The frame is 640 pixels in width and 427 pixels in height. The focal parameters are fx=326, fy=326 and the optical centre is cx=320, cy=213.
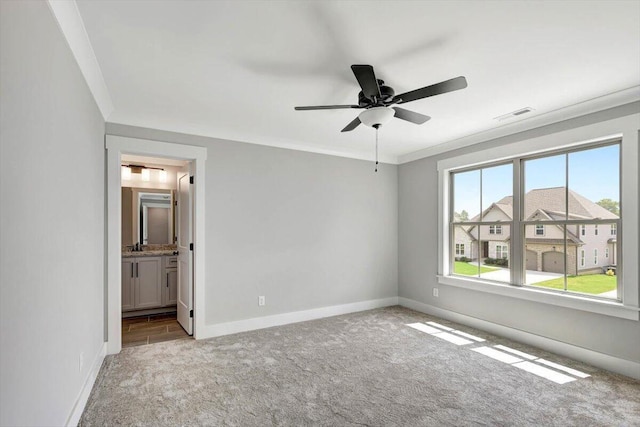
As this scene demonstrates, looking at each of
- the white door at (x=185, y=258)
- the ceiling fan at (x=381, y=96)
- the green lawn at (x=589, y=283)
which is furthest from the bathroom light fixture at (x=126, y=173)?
the green lawn at (x=589, y=283)

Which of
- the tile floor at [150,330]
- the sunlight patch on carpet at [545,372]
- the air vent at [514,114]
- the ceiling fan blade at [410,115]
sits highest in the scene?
the air vent at [514,114]

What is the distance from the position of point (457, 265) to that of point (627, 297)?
188 centimetres

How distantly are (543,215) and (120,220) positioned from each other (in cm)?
453

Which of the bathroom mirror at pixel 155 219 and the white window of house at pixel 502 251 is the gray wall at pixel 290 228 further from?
the bathroom mirror at pixel 155 219

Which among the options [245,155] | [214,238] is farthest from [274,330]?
[245,155]

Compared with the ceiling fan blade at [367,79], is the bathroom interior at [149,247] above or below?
below

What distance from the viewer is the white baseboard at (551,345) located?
2879 mm

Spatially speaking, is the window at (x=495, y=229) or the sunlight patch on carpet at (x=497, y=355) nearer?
the sunlight patch on carpet at (x=497, y=355)

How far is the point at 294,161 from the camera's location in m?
4.50

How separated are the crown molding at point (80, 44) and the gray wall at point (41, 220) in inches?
2.4

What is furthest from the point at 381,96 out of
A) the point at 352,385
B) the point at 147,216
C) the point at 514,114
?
the point at 147,216

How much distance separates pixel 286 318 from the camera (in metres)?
4.35

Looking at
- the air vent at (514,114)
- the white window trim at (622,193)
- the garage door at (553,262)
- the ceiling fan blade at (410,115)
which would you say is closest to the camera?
the ceiling fan blade at (410,115)

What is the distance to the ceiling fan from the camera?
2086 mm
